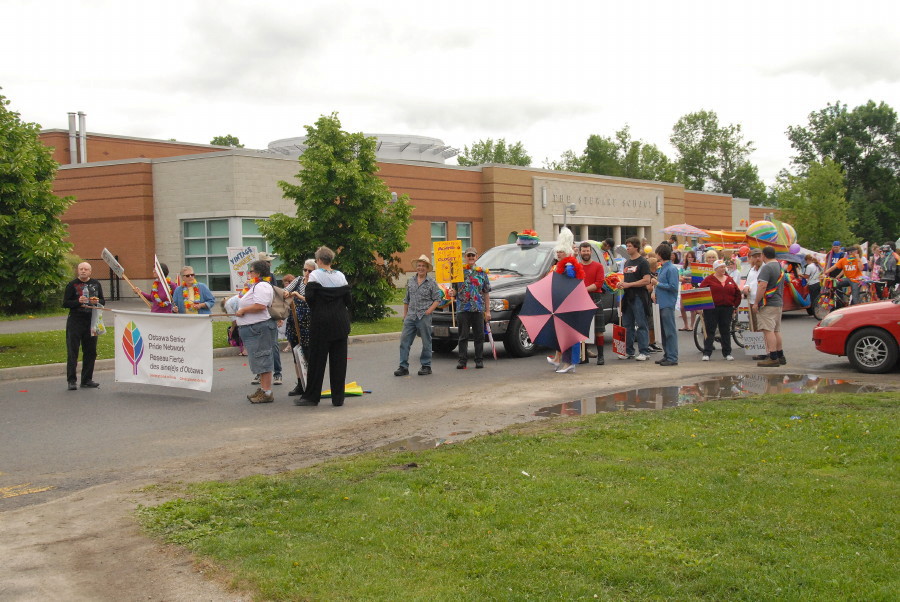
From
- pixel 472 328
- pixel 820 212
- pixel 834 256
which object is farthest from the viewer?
pixel 820 212

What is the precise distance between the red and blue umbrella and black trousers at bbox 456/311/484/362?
1179 mm

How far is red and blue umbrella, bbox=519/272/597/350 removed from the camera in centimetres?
1255

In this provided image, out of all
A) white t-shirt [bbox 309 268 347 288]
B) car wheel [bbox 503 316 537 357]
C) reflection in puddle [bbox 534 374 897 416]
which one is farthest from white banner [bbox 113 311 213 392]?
car wheel [bbox 503 316 537 357]

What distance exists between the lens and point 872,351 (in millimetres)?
12000

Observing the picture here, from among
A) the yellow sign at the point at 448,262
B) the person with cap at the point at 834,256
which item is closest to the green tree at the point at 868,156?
the person with cap at the point at 834,256

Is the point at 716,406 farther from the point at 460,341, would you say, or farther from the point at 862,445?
the point at 460,341

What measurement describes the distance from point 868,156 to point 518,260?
70279 millimetres

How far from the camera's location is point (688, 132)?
104 m

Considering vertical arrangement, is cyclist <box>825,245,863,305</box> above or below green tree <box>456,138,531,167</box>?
below

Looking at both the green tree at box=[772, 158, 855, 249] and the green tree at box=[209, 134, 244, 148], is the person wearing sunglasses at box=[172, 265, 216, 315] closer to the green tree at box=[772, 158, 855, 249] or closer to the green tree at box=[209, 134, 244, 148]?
the green tree at box=[772, 158, 855, 249]

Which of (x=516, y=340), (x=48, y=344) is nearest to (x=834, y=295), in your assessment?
(x=516, y=340)

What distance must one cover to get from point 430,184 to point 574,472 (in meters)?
34.9

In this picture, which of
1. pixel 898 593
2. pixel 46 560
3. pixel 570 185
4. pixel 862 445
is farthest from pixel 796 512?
pixel 570 185

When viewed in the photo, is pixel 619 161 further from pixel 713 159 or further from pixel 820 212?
pixel 820 212
